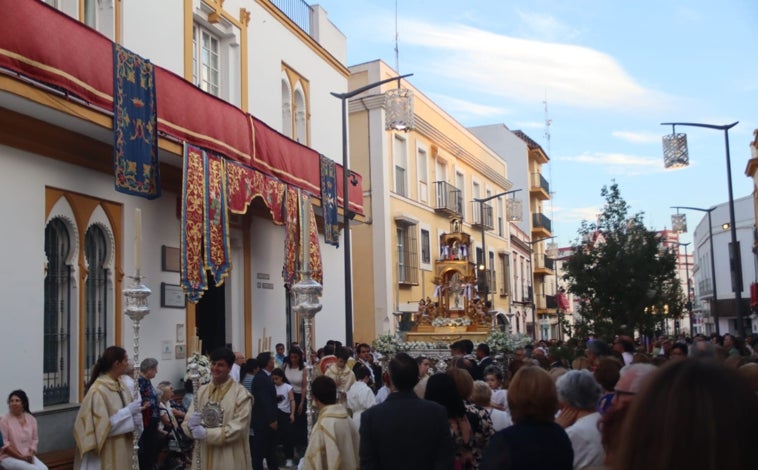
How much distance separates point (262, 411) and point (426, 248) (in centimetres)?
2111

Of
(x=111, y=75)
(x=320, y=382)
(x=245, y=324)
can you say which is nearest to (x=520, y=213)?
(x=245, y=324)

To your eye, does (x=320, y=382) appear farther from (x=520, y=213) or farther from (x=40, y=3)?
(x=520, y=213)

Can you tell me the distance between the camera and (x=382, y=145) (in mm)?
28344

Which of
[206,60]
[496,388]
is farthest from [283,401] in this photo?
[206,60]

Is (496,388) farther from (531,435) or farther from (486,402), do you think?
(531,435)

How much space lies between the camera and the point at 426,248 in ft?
105

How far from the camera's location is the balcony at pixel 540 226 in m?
56.2

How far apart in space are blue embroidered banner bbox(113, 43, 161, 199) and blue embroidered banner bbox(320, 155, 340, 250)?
668 centimetres

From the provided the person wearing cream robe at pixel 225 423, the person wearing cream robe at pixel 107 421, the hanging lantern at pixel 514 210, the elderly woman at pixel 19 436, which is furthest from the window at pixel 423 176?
the person wearing cream robe at pixel 225 423

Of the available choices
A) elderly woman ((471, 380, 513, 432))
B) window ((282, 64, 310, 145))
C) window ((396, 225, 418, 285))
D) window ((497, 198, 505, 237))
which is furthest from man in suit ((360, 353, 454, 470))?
window ((497, 198, 505, 237))

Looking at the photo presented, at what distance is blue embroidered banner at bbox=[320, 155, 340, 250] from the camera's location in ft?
61.9

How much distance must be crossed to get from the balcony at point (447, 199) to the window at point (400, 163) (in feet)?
10.1

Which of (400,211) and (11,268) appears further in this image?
(400,211)

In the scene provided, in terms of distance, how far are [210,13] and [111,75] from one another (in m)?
5.28
